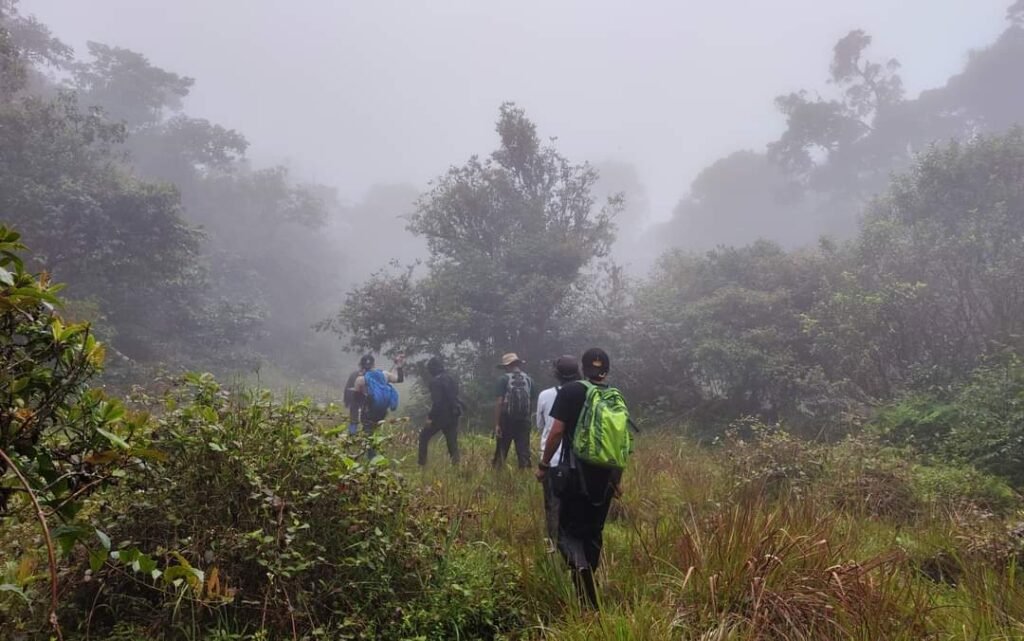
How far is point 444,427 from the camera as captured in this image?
26.2 ft

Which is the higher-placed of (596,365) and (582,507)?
(596,365)

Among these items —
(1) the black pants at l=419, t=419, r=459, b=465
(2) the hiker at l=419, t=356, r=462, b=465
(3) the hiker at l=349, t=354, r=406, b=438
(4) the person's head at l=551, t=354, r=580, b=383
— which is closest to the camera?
(4) the person's head at l=551, t=354, r=580, b=383

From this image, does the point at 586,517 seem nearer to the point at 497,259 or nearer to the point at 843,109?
the point at 497,259

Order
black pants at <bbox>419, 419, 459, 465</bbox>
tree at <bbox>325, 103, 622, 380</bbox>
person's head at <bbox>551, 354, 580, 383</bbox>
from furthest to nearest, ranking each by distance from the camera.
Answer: tree at <bbox>325, 103, 622, 380</bbox>
black pants at <bbox>419, 419, 459, 465</bbox>
person's head at <bbox>551, 354, 580, 383</bbox>

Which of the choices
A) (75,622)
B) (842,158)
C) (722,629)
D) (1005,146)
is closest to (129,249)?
(75,622)

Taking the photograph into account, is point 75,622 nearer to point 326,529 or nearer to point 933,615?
point 326,529

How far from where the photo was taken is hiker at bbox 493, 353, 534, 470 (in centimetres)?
713

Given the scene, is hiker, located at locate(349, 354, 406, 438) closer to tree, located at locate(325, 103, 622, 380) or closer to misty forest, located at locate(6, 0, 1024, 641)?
misty forest, located at locate(6, 0, 1024, 641)

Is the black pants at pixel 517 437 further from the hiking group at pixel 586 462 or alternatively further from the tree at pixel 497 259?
the tree at pixel 497 259

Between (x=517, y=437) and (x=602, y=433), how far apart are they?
3.61m

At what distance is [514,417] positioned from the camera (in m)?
7.14

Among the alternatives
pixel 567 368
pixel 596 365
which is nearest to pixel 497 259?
pixel 567 368

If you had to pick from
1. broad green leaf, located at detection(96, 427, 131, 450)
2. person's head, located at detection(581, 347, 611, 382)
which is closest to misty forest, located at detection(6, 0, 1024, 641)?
broad green leaf, located at detection(96, 427, 131, 450)

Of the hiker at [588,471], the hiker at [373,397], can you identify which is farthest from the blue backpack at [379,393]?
the hiker at [588,471]
